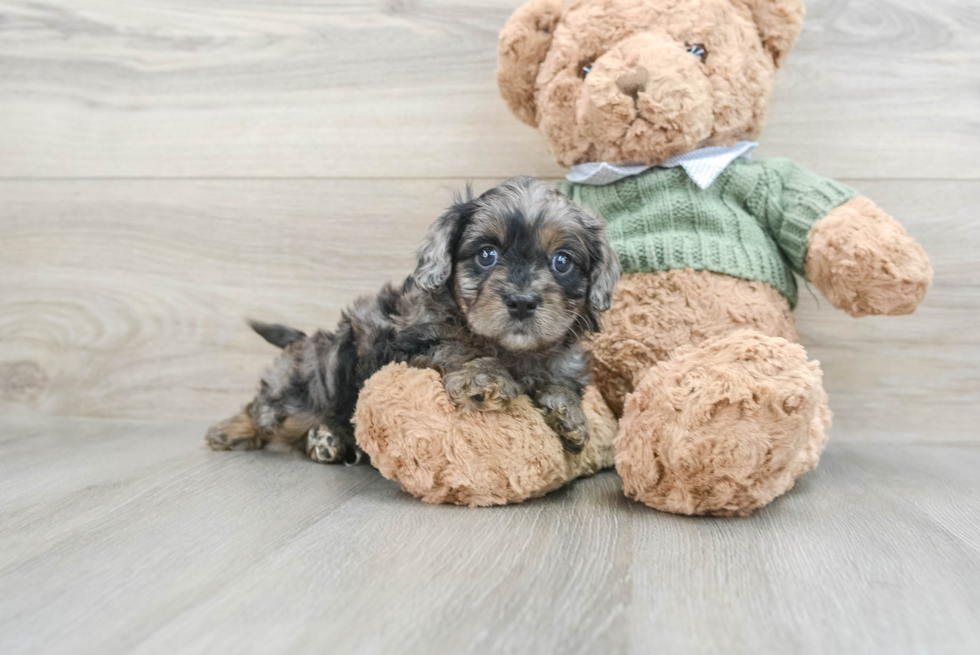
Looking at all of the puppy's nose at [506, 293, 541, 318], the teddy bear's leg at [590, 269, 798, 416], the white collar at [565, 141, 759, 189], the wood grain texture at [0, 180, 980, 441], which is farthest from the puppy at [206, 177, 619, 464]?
the wood grain texture at [0, 180, 980, 441]

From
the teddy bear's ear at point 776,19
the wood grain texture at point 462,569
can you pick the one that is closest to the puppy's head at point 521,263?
the wood grain texture at point 462,569

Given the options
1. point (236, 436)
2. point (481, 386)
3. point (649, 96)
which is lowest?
point (236, 436)

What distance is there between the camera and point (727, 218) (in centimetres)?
157

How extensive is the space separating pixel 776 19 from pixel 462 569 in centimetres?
135

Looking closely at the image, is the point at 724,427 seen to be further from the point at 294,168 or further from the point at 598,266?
the point at 294,168

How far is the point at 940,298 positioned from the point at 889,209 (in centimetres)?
27

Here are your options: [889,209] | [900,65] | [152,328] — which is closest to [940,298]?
[889,209]

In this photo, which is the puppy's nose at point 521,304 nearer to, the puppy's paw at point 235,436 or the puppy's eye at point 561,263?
the puppy's eye at point 561,263

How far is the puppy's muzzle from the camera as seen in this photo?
1.25 m

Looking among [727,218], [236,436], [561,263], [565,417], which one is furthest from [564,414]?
[236,436]

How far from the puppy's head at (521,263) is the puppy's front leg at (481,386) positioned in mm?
59

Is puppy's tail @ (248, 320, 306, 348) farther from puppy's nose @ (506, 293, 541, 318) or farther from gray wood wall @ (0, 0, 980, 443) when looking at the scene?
puppy's nose @ (506, 293, 541, 318)

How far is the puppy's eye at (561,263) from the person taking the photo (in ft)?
4.40

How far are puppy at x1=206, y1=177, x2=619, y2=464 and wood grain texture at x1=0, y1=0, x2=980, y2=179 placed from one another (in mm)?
736
